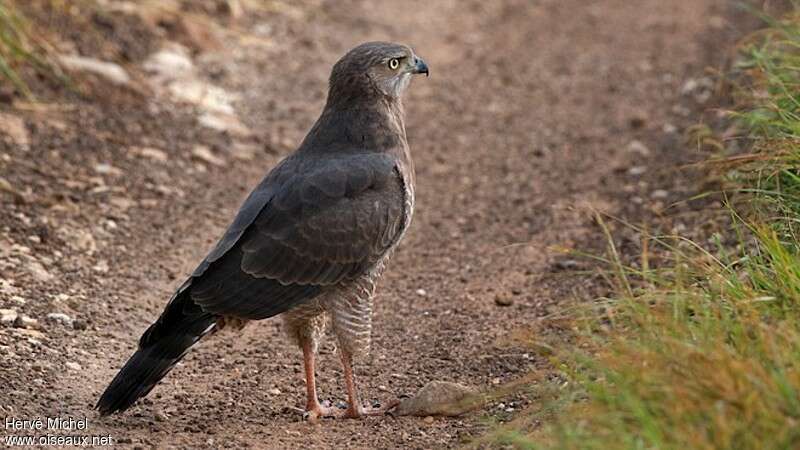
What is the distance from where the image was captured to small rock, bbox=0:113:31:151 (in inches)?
321

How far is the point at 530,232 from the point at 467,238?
395mm

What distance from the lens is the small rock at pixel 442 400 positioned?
539cm

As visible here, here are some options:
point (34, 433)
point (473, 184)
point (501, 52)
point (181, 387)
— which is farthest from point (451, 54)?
point (34, 433)

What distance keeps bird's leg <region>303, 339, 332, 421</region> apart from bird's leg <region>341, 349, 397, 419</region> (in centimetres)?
11

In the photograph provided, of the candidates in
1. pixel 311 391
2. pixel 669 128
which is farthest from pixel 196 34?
pixel 311 391

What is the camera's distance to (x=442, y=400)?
213 inches

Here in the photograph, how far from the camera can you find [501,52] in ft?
37.4

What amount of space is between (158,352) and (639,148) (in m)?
4.81

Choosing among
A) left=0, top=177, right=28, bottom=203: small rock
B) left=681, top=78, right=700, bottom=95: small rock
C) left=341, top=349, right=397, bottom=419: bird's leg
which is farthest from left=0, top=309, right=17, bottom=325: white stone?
left=681, top=78, right=700, bottom=95: small rock

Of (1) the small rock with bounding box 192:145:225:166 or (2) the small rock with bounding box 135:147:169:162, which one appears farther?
(1) the small rock with bounding box 192:145:225:166

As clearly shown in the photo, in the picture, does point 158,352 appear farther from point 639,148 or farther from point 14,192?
point 639,148

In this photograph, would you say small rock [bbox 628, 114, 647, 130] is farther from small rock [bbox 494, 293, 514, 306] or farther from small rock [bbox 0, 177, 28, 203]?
small rock [bbox 0, 177, 28, 203]

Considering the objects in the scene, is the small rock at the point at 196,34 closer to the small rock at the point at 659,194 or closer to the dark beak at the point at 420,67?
the small rock at the point at 659,194

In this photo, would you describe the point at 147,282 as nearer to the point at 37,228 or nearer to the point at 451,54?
the point at 37,228
